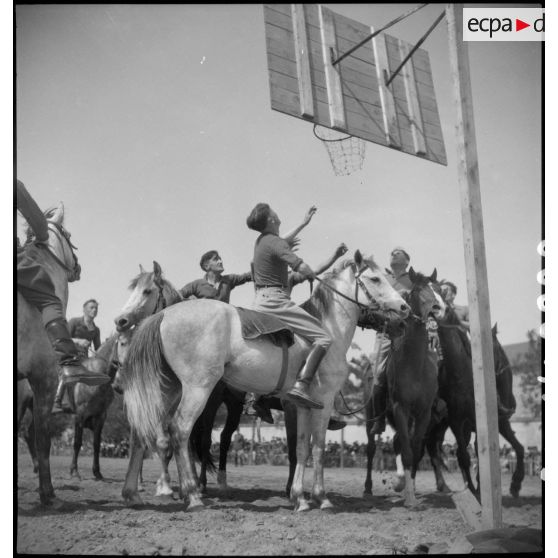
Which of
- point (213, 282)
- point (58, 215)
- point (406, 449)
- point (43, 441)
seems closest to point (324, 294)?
point (213, 282)

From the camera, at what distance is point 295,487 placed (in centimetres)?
764

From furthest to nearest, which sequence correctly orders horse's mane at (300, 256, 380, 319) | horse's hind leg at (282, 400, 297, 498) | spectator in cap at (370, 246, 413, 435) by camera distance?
spectator in cap at (370, 246, 413, 435), horse's hind leg at (282, 400, 297, 498), horse's mane at (300, 256, 380, 319)

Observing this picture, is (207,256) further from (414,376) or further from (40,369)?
(414,376)

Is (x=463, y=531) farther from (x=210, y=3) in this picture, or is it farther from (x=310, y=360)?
(x=210, y=3)

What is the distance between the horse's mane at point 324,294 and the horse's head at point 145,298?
70.1 inches

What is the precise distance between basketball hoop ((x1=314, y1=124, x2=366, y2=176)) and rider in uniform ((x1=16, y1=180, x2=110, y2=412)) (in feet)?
11.8

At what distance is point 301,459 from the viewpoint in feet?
25.5

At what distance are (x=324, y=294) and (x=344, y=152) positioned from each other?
1840 millimetres

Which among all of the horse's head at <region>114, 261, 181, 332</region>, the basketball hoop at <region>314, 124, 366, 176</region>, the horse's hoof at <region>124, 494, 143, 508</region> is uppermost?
the basketball hoop at <region>314, 124, 366, 176</region>

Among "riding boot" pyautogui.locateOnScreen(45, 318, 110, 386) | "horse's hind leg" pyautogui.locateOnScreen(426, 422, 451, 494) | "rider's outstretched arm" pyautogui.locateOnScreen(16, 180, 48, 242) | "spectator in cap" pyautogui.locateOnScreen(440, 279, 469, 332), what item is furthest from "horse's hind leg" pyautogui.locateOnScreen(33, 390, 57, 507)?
"horse's hind leg" pyautogui.locateOnScreen(426, 422, 451, 494)

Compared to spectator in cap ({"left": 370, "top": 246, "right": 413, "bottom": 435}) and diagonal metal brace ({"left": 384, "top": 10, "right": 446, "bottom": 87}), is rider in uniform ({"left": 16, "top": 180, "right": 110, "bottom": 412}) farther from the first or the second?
diagonal metal brace ({"left": 384, "top": 10, "right": 446, "bottom": 87})

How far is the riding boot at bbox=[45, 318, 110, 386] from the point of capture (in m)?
7.38
